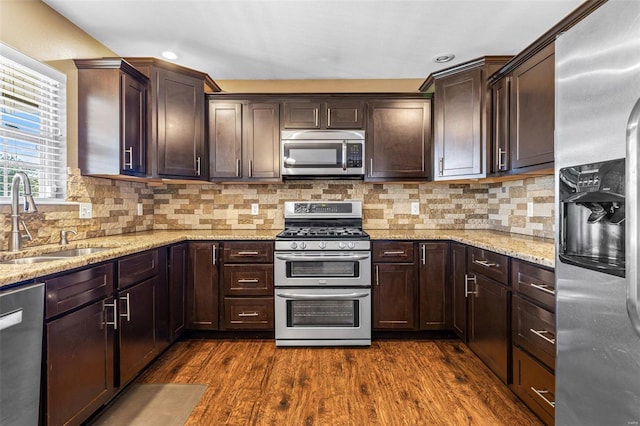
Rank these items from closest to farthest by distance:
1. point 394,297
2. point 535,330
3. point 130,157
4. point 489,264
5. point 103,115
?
point 535,330 → point 489,264 → point 103,115 → point 130,157 → point 394,297

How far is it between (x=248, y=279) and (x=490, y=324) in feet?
6.33

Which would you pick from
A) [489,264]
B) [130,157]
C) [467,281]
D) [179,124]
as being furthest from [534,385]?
[179,124]

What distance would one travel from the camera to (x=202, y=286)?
9.07 feet

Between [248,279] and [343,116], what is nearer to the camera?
[248,279]

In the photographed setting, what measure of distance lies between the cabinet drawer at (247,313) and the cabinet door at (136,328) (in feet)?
2.07

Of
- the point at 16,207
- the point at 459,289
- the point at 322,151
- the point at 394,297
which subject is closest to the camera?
the point at 16,207

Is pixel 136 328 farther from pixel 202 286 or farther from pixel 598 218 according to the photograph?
pixel 598 218

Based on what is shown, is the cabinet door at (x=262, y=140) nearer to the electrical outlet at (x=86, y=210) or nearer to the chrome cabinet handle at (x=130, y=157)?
the chrome cabinet handle at (x=130, y=157)

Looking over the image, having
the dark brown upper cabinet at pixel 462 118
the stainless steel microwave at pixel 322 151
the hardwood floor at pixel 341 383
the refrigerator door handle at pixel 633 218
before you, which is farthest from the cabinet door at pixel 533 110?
the hardwood floor at pixel 341 383

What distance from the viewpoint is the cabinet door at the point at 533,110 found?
1930 mm

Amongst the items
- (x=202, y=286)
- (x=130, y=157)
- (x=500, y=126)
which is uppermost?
(x=500, y=126)

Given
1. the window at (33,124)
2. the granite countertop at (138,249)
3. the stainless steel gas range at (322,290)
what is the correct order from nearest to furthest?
1. the granite countertop at (138,249)
2. the window at (33,124)
3. the stainless steel gas range at (322,290)

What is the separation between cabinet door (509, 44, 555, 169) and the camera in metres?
1.93

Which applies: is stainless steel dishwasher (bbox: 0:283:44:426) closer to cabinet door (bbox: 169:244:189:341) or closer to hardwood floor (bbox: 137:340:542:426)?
hardwood floor (bbox: 137:340:542:426)
